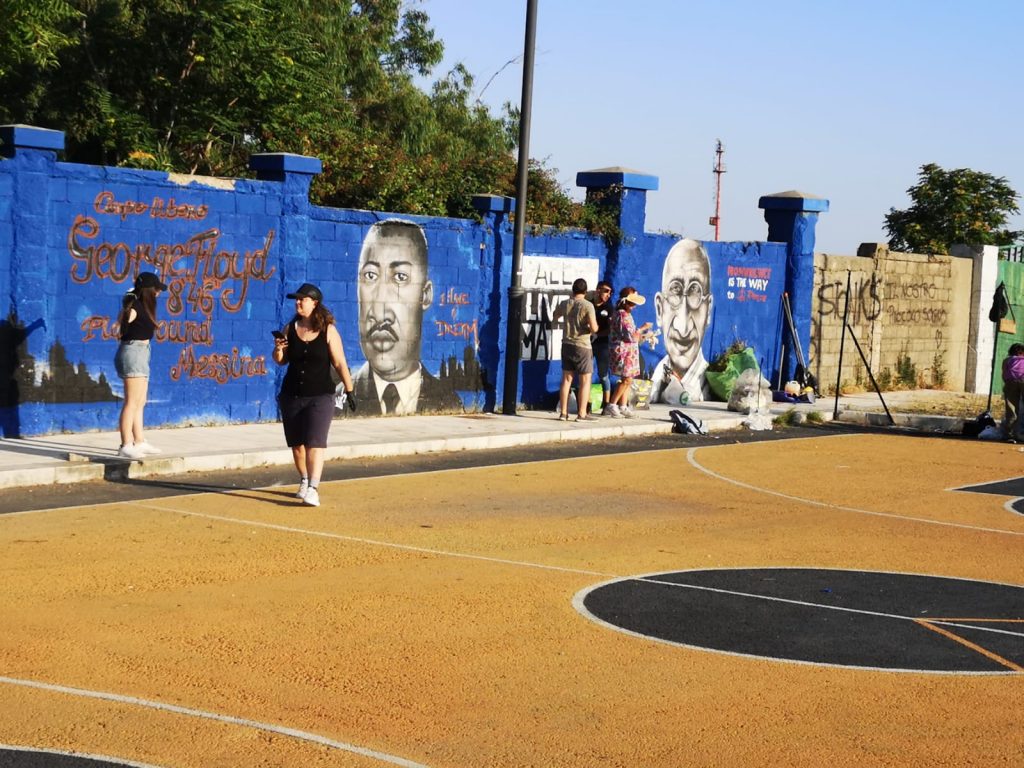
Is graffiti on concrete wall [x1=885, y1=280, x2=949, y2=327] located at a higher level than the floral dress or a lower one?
higher

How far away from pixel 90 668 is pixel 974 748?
13.2ft

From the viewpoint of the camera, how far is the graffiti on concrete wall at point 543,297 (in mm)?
20828

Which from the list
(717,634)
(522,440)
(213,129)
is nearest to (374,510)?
(717,634)

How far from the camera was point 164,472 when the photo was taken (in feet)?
45.1

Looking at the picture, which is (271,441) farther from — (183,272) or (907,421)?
(907,421)

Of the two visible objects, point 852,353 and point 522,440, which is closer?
point 522,440

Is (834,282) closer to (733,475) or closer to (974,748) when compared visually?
(733,475)

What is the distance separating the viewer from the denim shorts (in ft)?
45.1

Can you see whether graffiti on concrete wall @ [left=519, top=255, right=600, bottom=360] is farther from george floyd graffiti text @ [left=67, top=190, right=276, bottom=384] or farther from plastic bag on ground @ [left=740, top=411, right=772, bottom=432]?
george floyd graffiti text @ [left=67, top=190, right=276, bottom=384]

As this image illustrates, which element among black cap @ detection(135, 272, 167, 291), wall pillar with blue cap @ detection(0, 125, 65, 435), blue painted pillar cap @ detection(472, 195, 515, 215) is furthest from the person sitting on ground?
wall pillar with blue cap @ detection(0, 125, 65, 435)

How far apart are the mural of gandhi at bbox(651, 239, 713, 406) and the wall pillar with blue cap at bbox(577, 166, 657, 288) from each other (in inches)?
36.0

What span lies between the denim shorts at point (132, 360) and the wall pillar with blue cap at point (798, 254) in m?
14.5

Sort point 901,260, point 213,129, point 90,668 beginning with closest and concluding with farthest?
point 90,668 < point 213,129 < point 901,260

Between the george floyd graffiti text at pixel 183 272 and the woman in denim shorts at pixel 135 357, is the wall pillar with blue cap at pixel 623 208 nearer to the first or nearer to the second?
the george floyd graffiti text at pixel 183 272
